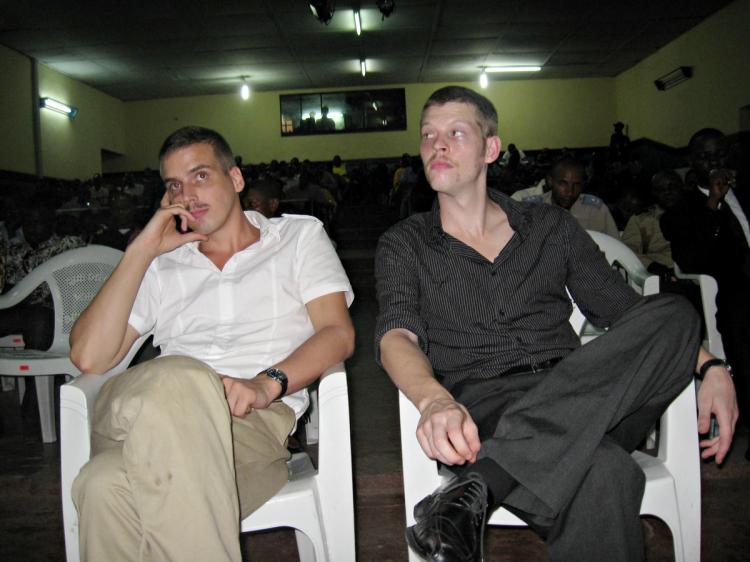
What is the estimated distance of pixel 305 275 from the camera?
172cm

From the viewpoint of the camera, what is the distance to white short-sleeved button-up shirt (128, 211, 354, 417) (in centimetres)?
168

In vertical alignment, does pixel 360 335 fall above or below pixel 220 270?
below

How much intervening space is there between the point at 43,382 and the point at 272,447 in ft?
5.53

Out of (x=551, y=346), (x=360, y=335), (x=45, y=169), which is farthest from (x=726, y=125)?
(x=45, y=169)

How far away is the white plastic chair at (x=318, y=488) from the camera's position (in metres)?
1.42

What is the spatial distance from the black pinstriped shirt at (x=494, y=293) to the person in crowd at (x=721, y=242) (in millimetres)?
840

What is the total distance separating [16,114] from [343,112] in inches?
257

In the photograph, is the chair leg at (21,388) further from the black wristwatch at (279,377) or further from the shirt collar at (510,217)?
the shirt collar at (510,217)

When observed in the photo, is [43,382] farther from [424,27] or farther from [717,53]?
[717,53]

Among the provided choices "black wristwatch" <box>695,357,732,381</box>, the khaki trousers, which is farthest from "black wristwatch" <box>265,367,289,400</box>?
"black wristwatch" <box>695,357,732,381</box>

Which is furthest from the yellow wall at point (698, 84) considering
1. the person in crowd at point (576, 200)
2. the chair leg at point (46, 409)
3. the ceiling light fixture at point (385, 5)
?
the chair leg at point (46, 409)

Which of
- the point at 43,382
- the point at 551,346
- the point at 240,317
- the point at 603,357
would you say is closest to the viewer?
the point at 603,357

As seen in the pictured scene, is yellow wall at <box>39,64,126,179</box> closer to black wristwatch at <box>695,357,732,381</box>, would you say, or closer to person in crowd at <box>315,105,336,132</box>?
person in crowd at <box>315,105,336,132</box>

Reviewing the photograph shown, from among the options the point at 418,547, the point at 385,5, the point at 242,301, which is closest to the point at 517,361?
the point at 418,547
